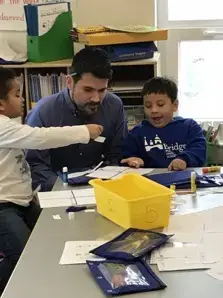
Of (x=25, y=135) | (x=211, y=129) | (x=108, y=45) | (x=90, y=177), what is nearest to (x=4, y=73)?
(x=25, y=135)

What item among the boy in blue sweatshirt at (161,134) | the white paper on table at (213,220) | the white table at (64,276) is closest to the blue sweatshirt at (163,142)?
the boy in blue sweatshirt at (161,134)

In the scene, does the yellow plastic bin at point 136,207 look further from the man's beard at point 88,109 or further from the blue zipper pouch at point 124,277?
the man's beard at point 88,109

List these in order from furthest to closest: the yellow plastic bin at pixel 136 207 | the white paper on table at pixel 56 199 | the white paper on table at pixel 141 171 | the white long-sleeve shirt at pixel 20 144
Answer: the white paper on table at pixel 141 171 < the white long-sleeve shirt at pixel 20 144 < the white paper on table at pixel 56 199 < the yellow plastic bin at pixel 136 207

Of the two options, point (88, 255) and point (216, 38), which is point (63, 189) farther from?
point (216, 38)

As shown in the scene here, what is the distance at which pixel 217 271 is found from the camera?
1.47m

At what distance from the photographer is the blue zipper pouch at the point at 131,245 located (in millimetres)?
1540

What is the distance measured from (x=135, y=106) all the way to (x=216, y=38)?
0.77 meters

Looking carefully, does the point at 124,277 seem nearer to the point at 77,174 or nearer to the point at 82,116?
the point at 77,174

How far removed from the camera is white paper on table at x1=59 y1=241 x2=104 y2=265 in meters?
1.57

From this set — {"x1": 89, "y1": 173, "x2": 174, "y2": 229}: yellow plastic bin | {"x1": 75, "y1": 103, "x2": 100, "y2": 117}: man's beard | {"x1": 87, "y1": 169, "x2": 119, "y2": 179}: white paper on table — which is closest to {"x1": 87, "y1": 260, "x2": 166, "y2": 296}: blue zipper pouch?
{"x1": 89, "y1": 173, "x2": 174, "y2": 229}: yellow plastic bin

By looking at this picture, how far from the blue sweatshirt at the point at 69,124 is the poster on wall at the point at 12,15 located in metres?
0.94

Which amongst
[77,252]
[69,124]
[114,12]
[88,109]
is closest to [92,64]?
[88,109]

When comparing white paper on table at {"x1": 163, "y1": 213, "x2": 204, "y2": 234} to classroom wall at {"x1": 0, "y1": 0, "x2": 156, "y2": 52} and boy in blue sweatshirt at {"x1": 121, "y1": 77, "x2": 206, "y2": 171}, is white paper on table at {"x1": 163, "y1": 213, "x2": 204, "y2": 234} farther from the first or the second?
classroom wall at {"x1": 0, "y1": 0, "x2": 156, "y2": 52}

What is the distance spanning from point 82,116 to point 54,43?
2.25 feet
